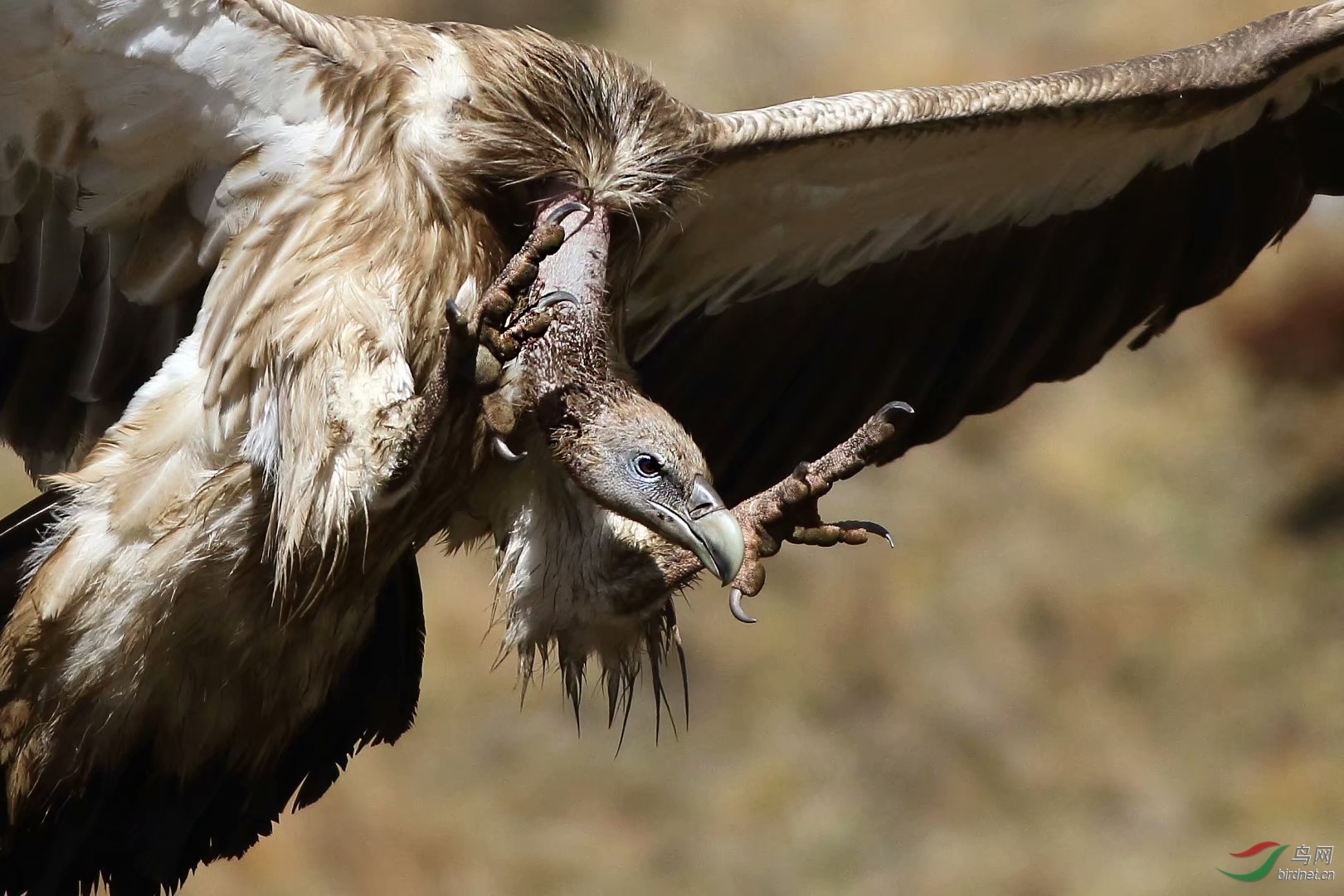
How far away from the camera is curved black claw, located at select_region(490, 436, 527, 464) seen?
317 centimetres

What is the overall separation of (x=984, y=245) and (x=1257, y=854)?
6.59 meters

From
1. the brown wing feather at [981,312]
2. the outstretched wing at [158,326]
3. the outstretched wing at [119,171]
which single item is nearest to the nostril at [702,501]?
the outstretched wing at [158,326]

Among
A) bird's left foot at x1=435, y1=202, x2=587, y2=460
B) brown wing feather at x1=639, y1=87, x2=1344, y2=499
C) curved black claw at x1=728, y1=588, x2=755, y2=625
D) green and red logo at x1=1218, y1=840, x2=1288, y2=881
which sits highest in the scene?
green and red logo at x1=1218, y1=840, x2=1288, y2=881

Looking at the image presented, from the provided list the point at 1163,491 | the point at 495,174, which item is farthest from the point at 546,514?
the point at 1163,491

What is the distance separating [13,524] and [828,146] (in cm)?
192

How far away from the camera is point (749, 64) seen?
12.6m

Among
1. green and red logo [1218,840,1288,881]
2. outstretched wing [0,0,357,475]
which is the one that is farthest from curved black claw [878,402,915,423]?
green and red logo [1218,840,1288,881]

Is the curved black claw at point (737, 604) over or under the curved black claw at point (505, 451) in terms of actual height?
under

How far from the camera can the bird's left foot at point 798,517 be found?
9.99 ft

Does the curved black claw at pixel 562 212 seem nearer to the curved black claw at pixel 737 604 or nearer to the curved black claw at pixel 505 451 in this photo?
the curved black claw at pixel 505 451

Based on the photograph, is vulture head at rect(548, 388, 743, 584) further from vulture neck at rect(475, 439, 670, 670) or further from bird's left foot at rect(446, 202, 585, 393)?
vulture neck at rect(475, 439, 670, 670)

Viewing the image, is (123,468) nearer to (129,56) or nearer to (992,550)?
(129,56)

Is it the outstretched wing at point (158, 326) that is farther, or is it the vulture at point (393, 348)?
the outstretched wing at point (158, 326)

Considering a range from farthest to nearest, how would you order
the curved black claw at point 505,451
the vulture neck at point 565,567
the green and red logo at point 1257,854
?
1. the green and red logo at point 1257,854
2. the vulture neck at point 565,567
3. the curved black claw at point 505,451
